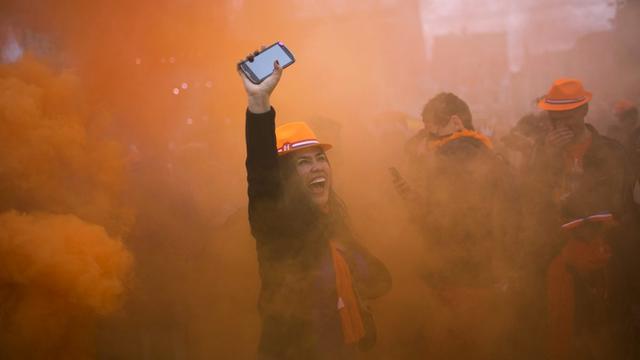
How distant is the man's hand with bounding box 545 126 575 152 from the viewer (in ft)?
12.7

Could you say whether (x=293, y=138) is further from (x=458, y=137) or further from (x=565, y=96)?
(x=565, y=96)

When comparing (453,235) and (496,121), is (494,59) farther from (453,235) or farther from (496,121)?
(453,235)

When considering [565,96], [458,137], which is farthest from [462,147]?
[565,96]

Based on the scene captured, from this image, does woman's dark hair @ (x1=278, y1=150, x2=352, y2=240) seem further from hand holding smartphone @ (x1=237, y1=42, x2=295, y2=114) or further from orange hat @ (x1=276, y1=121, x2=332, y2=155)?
hand holding smartphone @ (x1=237, y1=42, x2=295, y2=114)

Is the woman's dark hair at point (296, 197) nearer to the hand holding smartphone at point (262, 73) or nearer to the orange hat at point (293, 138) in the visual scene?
the orange hat at point (293, 138)

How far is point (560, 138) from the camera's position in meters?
3.89

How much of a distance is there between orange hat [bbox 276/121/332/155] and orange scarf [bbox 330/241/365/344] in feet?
1.68

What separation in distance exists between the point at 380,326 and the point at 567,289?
47.0 inches

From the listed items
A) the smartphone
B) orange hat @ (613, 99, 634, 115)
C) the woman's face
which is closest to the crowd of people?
orange hat @ (613, 99, 634, 115)

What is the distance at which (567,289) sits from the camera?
3699 mm

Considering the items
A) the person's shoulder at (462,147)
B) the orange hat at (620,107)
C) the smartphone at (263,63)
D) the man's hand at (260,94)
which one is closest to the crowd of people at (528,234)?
the person's shoulder at (462,147)

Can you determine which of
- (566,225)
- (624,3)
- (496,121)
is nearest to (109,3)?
(496,121)

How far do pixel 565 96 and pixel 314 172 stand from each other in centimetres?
203

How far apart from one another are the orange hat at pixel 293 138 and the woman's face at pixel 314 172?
0.11ft
